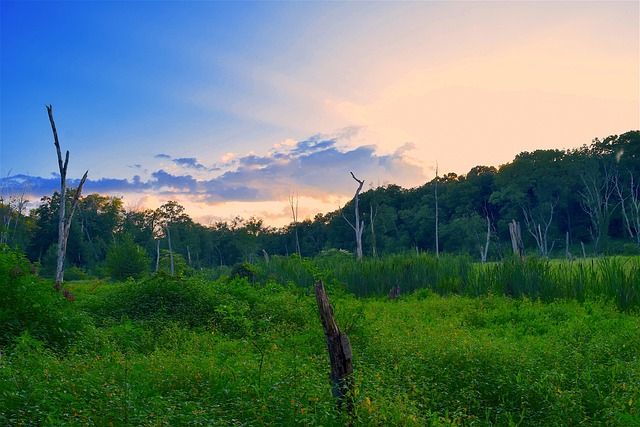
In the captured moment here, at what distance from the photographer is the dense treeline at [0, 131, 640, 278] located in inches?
1574

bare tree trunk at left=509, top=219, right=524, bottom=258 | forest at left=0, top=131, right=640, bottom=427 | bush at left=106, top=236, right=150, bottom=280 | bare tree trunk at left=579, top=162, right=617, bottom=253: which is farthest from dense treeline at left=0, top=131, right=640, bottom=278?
forest at left=0, top=131, right=640, bottom=427

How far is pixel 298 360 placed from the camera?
6430 millimetres

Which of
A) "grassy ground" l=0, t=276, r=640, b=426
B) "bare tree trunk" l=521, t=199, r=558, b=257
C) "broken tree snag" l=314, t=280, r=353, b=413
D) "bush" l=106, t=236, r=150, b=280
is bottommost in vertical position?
"grassy ground" l=0, t=276, r=640, b=426

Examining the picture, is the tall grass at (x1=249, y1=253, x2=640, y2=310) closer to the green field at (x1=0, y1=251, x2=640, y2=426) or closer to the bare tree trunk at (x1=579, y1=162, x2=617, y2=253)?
the green field at (x1=0, y1=251, x2=640, y2=426)

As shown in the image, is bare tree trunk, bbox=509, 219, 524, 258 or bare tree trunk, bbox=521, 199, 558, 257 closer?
bare tree trunk, bbox=509, 219, 524, 258

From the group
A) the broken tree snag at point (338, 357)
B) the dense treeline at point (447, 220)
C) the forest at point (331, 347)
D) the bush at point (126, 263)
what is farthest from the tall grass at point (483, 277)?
the dense treeline at point (447, 220)

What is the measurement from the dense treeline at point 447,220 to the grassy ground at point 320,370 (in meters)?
25.7

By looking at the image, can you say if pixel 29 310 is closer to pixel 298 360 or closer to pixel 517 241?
pixel 298 360

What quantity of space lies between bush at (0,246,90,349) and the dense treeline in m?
26.7

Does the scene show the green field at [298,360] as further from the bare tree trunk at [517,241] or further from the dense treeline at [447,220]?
the dense treeline at [447,220]

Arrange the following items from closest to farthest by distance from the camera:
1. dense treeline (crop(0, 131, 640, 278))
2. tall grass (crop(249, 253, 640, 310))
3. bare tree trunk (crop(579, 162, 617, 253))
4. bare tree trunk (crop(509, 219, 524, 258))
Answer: tall grass (crop(249, 253, 640, 310))
bare tree trunk (crop(509, 219, 524, 258))
bare tree trunk (crop(579, 162, 617, 253))
dense treeline (crop(0, 131, 640, 278))

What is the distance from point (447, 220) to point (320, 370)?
138 ft

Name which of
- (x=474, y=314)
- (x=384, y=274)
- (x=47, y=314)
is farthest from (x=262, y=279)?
(x=47, y=314)

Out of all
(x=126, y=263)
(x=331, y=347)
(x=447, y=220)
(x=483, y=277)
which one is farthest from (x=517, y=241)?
(x=447, y=220)
